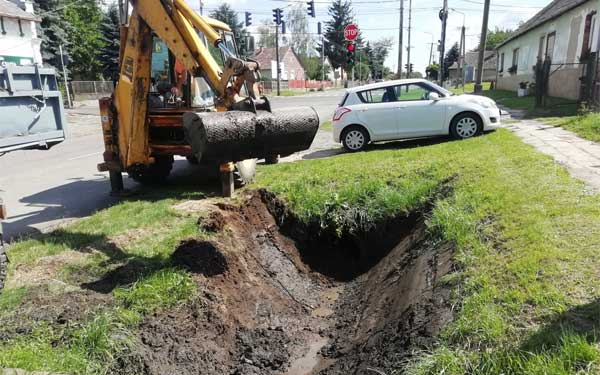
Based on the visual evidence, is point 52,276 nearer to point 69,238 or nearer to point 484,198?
point 69,238

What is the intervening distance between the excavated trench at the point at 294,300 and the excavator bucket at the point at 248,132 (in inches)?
54.3

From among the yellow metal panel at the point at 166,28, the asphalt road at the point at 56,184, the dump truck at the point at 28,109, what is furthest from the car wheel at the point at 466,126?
the dump truck at the point at 28,109

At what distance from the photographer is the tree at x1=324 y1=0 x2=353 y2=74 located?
230 ft

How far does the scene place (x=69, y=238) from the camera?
238 inches

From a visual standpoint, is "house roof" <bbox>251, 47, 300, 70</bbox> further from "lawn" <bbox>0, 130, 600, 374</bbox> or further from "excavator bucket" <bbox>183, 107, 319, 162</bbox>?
"excavator bucket" <bbox>183, 107, 319, 162</bbox>

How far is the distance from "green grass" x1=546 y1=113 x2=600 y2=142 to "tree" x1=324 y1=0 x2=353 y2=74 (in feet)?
196

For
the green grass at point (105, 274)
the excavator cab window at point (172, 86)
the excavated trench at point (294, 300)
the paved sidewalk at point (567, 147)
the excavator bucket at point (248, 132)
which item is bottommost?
the excavated trench at point (294, 300)

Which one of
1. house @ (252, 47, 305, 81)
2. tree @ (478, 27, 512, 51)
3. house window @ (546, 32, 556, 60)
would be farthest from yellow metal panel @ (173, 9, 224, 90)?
tree @ (478, 27, 512, 51)

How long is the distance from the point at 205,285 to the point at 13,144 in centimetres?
276

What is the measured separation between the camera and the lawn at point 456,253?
305 cm

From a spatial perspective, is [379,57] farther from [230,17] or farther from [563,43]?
[563,43]

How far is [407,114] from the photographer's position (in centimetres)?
1173

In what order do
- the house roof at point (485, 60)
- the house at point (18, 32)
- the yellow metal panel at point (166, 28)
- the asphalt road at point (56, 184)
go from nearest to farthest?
the yellow metal panel at point (166, 28) < the asphalt road at point (56, 184) < the house at point (18, 32) < the house roof at point (485, 60)

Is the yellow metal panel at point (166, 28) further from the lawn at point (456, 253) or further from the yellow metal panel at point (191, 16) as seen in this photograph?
the lawn at point (456, 253)
